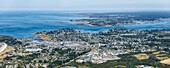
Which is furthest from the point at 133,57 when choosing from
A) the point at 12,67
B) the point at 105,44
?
the point at 12,67

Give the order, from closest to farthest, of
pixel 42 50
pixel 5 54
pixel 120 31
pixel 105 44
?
pixel 5 54 → pixel 42 50 → pixel 105 44 → pixel 120 31

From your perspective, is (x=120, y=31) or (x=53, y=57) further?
(x=120, y=31)

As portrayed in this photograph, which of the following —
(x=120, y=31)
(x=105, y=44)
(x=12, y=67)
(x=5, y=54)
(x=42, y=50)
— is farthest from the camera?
(x=120, y=31)

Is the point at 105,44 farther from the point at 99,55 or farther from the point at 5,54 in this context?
the point at 5,54

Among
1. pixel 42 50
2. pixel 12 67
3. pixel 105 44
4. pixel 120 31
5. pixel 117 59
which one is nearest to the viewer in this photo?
pixel 12 67

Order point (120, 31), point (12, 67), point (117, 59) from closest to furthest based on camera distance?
point (12, 67) < point (117, 59) < point (120, 31)

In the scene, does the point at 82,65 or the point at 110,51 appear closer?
the point at 82,65

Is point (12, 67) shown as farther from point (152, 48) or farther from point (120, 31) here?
point (120, 31)

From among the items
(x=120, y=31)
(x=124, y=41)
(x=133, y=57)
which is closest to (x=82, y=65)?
(x=133, y=57)

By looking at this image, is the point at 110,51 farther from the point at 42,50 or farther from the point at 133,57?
the point at 42,50
